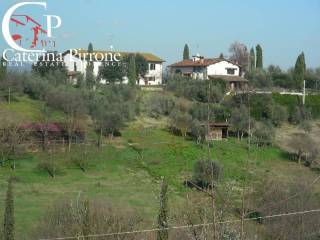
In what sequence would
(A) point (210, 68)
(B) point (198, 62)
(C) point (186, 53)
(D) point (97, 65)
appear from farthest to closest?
(C) point (186, 53) → (B) point (198, 62) → (A) point (210, 68) → (D) point (97, 65)

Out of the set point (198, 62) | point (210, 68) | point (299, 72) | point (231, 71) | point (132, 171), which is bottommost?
point (132, 171)

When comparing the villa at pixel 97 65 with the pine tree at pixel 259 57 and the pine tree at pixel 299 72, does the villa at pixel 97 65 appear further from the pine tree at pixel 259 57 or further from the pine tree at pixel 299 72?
the pine tree at pixel 299 72

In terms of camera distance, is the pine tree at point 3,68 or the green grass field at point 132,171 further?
the pine tree at point 3,68

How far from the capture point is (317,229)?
952 centimetres

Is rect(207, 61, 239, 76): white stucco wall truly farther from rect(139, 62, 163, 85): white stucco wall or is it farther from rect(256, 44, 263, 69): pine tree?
rect(139, 62, 163, 85): white stucco wall

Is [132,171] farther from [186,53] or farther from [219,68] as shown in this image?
[186,53]

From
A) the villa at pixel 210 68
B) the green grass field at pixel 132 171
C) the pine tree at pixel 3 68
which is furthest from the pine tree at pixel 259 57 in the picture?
the pine tree at pixel 3 68

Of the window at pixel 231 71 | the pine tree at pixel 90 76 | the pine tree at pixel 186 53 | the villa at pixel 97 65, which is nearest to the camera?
the pine tree at pixel 90 76

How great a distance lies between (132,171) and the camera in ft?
60.3

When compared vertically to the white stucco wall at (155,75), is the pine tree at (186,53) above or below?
above

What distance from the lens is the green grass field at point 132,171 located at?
1430 centimetres

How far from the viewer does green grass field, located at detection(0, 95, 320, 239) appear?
46.9ft

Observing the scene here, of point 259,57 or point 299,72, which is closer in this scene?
point 299,72

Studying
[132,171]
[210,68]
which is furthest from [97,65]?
[132,171]
